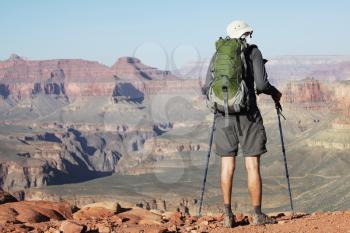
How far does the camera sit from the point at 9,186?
185 metres

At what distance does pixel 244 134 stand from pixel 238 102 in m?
0.70

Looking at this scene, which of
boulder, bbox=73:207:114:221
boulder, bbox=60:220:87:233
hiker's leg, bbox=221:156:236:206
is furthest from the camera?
boulder, bbox=73:207:114:221

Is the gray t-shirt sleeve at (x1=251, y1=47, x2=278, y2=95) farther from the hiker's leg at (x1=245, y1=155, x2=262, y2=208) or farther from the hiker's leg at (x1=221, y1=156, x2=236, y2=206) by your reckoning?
the hiker's leg at (x1=221, y1=156, x2=236, y2=206)

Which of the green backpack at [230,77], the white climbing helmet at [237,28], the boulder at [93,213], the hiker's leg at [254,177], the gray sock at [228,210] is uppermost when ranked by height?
the white climbing helmet at [237,28]

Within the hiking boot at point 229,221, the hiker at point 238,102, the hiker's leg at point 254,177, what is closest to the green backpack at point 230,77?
the hiker at point 238,102

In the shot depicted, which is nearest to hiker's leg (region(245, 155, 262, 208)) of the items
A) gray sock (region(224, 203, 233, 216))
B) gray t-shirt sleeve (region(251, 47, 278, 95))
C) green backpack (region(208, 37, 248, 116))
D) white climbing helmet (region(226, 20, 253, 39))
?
gray sock (region(224, 203, 233, 216))

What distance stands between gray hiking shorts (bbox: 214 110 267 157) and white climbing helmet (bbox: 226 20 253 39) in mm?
1247

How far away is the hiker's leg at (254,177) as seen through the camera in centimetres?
1005

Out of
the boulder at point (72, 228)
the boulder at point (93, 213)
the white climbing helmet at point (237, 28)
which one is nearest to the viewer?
the white climbing helmet at point (237, 28)

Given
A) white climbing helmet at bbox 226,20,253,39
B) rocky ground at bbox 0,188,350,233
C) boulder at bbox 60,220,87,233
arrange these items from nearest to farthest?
1. white climbing helmet at bbox 226,20,253,39
2. rocky ground at bbox 0,188,350,233
3. boulder at bbox 60,220,87,233

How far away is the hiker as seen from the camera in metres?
→ 9.56

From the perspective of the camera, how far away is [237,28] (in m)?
10.0

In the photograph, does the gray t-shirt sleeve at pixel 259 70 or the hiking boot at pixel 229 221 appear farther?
the hiking boot at pixel 229 221

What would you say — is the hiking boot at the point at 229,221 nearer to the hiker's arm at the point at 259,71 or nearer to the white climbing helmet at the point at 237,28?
the hiker's arm at the point at 259,71
